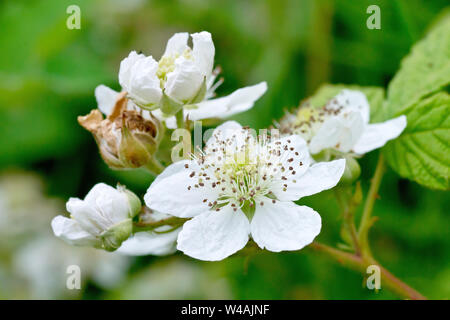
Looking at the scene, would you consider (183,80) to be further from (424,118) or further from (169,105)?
(424,118)

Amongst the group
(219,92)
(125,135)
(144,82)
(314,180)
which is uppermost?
(144,82)

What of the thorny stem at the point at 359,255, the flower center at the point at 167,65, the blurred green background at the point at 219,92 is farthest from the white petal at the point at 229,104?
the blurred green background at the point at 219,92

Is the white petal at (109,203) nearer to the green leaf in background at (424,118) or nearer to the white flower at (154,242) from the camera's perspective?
the white flower at (154,242)

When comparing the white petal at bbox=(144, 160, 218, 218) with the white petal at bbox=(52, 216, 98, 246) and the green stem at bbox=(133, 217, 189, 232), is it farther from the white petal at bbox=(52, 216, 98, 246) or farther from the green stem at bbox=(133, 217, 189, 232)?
the white petal at bbox=(52, 216, 98, 246)

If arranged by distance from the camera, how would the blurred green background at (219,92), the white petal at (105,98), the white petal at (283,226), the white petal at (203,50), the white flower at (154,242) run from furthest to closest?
the blurred green background at (219,92), the white petal at (105,98), the white flower at (154,242), the white petal at (203,50), the white petal at (283,226)

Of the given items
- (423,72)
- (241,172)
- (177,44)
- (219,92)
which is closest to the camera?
(241,172)

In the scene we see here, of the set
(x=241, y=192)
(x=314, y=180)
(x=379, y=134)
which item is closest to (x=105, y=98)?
(x=241, y=192)
